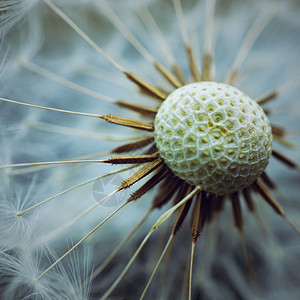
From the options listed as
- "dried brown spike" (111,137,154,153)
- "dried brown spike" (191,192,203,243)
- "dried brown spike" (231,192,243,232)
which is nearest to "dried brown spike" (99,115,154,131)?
"dried brown spike" (111,137,154,153)

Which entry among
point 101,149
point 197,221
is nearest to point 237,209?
point 197,221

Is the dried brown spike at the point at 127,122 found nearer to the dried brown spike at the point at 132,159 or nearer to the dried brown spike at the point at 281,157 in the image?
the dried brown spike at the point at 132,159

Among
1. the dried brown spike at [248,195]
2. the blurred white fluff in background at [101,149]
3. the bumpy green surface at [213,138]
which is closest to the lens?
the bumpy green surface at [213,138]

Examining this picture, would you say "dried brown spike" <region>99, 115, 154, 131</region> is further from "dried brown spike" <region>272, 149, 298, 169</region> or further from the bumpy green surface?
"dried brown spike" <region>272, 149, 298, 169</region>

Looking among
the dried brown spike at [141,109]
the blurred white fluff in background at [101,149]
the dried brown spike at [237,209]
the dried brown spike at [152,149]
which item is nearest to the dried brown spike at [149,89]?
the dried brown spike at [141,109]

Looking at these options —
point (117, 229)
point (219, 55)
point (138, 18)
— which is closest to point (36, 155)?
point (117, 229)

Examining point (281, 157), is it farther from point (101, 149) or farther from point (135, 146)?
point (101, 149)
